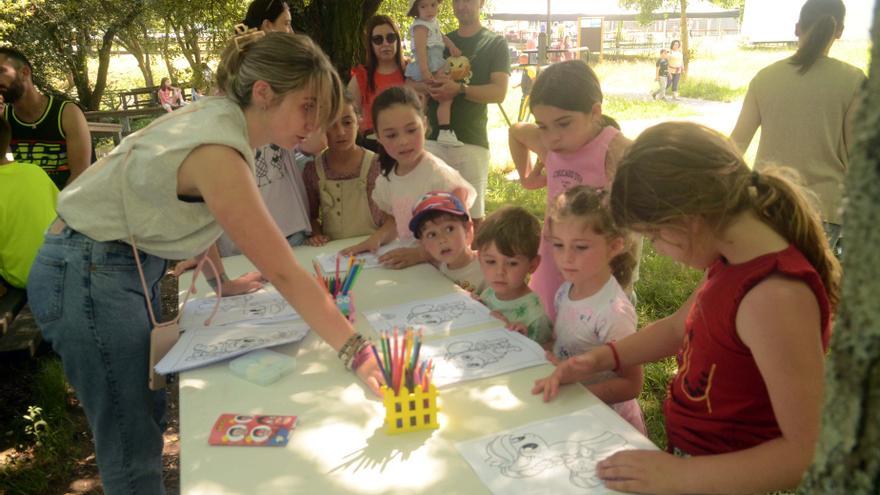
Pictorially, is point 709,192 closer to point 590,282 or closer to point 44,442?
point 590,282

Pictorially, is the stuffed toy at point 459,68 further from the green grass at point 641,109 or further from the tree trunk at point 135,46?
the tree trunk at point 135,46

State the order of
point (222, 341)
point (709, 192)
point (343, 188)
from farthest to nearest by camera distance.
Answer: point (343, 188)
point (222, 341)
point (709, 192)

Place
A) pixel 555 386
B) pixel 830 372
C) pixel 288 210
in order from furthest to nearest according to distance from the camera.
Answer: pixel 288 210
pixel 555 386
pixel 830 372

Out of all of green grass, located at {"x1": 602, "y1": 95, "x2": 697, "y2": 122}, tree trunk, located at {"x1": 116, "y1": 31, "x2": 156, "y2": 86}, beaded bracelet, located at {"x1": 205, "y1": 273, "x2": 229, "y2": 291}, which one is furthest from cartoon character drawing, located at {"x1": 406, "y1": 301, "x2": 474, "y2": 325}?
tree trunk, located at {"x1": 116, "y1": 31, "x2": 156, "y2": 86}

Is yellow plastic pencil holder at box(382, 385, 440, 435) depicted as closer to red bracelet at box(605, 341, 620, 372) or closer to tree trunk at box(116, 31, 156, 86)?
red bracelet at box(605, 341, 620, 372)

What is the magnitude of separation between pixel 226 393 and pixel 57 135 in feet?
8.90

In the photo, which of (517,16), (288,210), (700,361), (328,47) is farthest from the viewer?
Answer: (517,16)

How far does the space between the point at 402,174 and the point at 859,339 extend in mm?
2294

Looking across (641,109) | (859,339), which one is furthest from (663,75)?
(859,339)

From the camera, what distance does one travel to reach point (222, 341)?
71.2 inches

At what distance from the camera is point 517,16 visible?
33656 millimetres

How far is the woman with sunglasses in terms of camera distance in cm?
379

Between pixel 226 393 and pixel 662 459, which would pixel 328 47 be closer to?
pixel 226 393

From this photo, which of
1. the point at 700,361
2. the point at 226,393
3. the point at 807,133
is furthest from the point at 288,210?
the point at 807,133
